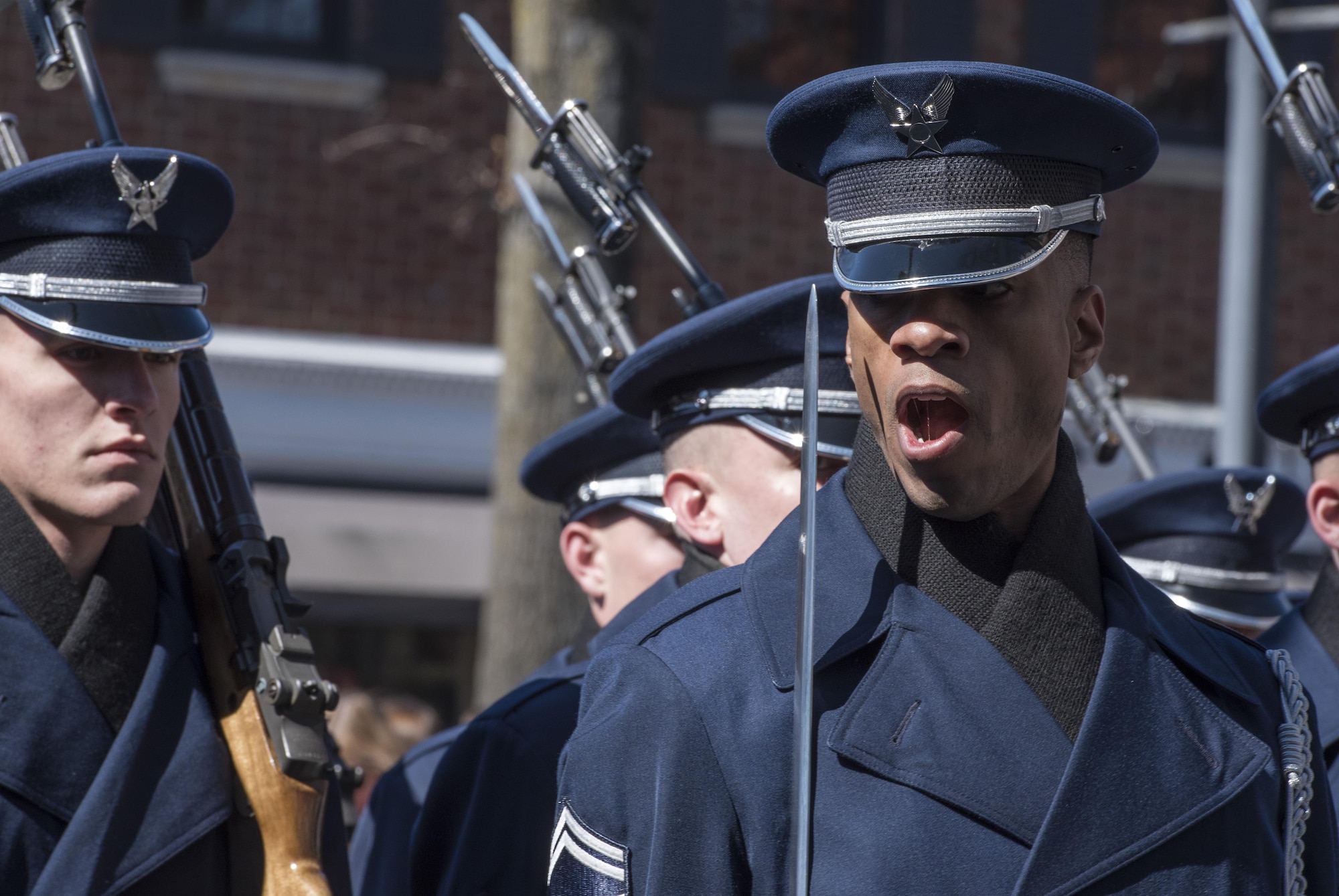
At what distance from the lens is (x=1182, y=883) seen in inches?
78.3

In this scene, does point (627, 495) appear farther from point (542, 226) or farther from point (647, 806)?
point (647, 806)

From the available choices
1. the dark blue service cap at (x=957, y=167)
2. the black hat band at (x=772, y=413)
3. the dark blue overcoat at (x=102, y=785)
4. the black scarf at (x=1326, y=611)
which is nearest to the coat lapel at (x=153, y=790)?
the dark blue overcoat at (x=102, y=785)

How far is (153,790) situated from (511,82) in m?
1.84

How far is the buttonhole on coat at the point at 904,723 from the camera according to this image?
1.98m

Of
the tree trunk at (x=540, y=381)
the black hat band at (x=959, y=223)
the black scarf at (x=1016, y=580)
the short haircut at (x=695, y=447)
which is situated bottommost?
the tree trunk at (x=540, y=381)

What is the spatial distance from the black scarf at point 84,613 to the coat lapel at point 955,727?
4.56 ft

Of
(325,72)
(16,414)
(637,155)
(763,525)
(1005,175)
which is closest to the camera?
(1005,175)


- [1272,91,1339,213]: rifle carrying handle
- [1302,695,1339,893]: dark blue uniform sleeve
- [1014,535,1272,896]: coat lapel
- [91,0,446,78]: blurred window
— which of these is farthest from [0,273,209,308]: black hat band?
[91,0,446,78]: blurred window

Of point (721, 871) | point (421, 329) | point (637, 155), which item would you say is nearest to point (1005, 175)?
point (721, 871)

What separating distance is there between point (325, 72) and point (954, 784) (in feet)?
28.2

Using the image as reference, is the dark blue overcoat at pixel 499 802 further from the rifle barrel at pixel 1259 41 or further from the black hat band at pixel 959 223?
the rifle barrel at pixel 1259 41

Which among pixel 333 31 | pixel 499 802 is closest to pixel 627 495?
pixel 499 802

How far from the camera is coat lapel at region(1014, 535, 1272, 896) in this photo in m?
1.95

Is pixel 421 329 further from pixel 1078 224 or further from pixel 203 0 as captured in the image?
pixel 1078 224
